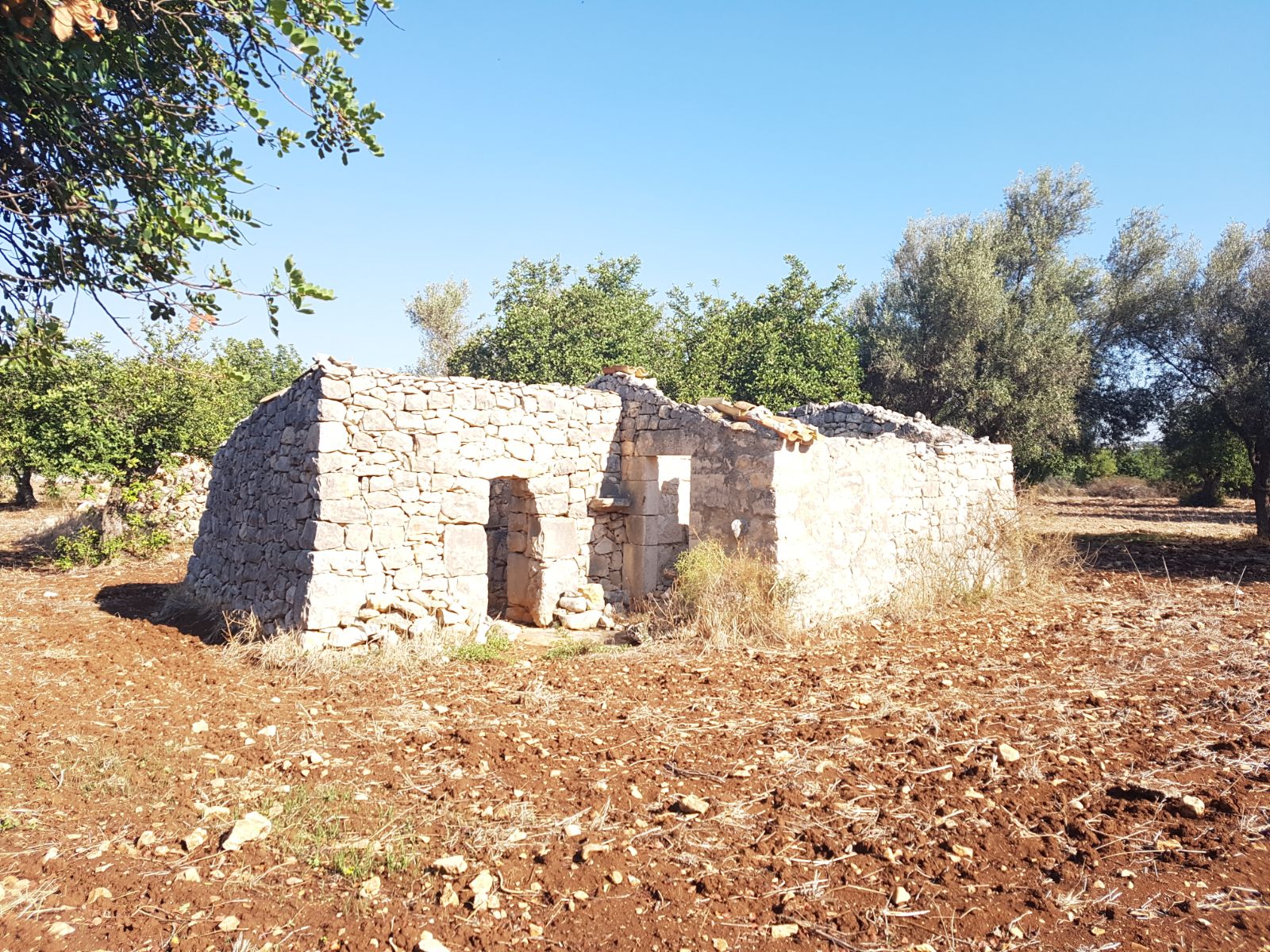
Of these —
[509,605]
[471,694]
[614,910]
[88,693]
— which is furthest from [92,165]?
[509,605]

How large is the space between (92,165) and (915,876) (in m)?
5.85

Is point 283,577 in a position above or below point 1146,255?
below

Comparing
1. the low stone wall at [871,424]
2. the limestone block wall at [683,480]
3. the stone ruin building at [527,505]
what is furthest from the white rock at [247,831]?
the low stone wall at [871,424]

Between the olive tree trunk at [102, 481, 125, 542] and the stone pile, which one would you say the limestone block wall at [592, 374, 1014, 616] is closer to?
the stone pile

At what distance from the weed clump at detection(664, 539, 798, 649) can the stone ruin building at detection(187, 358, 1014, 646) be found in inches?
11.2

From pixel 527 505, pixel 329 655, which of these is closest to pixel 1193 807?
pixel 329 655

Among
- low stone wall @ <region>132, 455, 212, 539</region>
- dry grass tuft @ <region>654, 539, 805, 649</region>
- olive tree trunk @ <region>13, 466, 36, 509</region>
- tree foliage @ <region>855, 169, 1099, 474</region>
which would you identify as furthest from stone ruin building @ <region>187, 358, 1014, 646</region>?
olive tree trunk @ <region>13, 466, 36, 509</region>

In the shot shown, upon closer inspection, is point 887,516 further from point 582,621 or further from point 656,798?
point 656,798

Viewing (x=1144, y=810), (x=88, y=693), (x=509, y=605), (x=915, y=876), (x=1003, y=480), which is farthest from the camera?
(x=1003, y=480)

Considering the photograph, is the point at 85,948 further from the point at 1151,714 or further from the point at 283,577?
the point at 1151,714

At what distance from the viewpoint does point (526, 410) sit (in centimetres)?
927

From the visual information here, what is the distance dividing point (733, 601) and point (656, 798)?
413 centimetres

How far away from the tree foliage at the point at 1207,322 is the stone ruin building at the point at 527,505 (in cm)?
817

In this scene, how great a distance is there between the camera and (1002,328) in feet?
60.3
